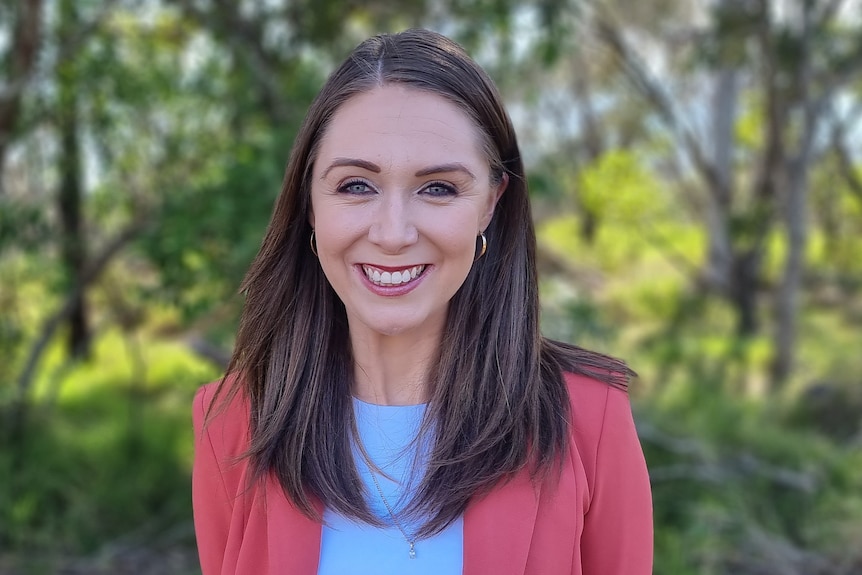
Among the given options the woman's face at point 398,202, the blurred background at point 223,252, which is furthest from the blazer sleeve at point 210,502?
the blurred background at point 223,252

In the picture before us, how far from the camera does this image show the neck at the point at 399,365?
1722 millimetres

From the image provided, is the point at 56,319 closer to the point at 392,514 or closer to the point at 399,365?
the point at 399,365

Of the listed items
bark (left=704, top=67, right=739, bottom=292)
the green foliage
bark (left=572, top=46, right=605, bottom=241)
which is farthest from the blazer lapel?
bark (left=572, top=46, right=605, bottom=241)

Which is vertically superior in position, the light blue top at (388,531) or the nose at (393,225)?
the nose at (393,225)

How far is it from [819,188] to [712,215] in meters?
2.20

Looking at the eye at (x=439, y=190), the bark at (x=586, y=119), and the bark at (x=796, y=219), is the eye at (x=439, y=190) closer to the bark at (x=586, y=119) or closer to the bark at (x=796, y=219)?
the bark at (x=796, y=219)

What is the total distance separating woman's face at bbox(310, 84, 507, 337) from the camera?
1.52m

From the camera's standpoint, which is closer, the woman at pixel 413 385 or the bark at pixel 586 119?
the woman at pixel 413 385

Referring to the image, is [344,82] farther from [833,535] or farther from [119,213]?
[119,213]

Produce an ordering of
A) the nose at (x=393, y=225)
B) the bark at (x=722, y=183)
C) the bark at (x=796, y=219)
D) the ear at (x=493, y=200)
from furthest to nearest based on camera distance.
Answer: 1. the bark at (x=722, y=183)
2. the bark at (x=796, y=219)
3. the ear at (x=493, y=200)
4. the nose at (x=393, y=225)

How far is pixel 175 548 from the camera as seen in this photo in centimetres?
473

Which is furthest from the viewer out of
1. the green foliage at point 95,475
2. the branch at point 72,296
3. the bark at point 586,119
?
the bark at point 586,119

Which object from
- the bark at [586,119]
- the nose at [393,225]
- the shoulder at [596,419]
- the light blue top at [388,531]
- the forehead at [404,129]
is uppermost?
the bark at [586,119]

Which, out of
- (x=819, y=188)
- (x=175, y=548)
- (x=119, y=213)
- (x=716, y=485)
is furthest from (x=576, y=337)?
(x=819, y=188)
